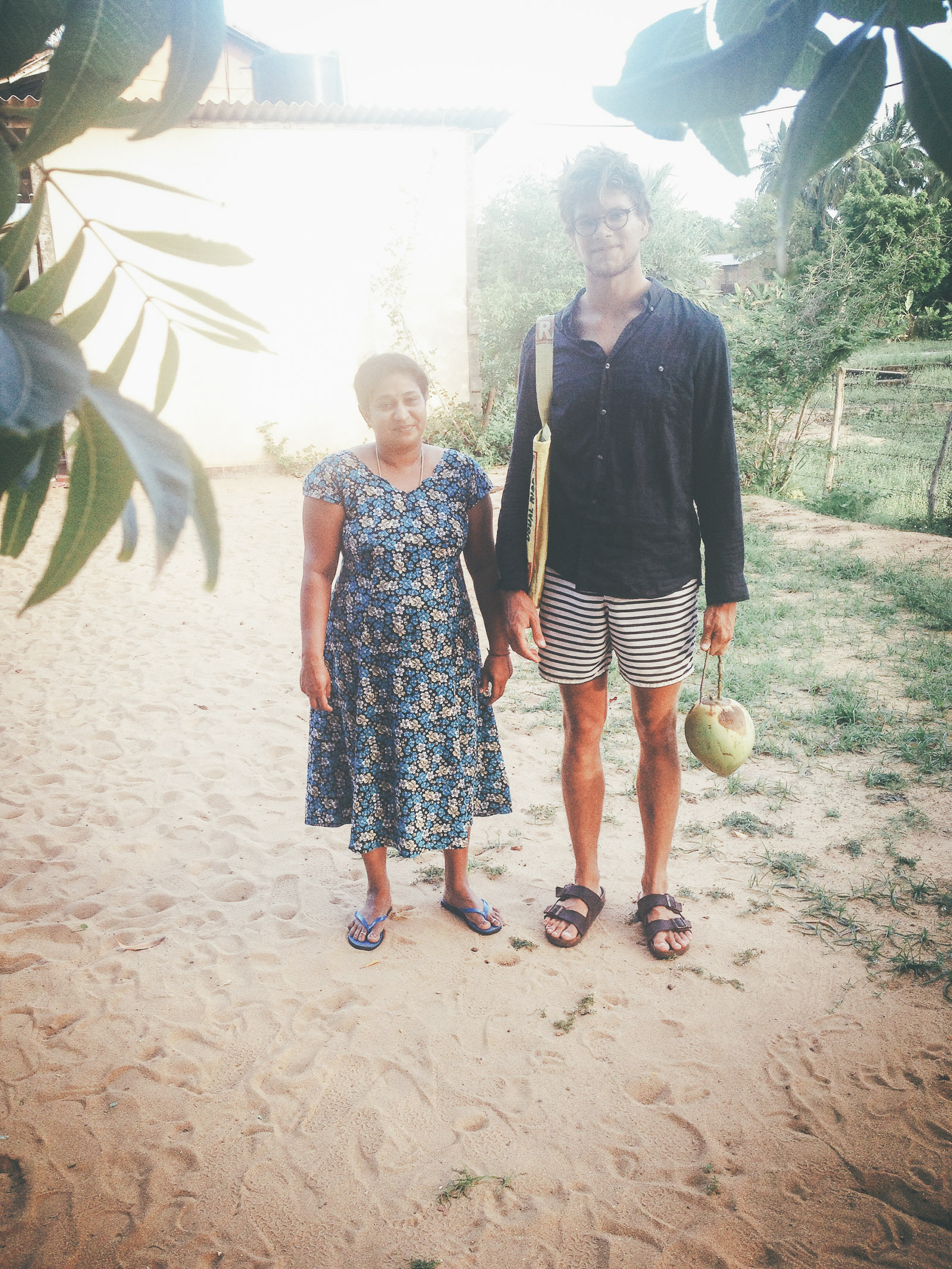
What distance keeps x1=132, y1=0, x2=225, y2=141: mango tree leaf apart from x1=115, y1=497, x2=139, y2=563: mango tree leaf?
227mm

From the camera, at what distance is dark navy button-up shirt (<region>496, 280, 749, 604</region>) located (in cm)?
219

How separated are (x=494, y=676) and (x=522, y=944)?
0.88m

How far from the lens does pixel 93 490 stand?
46 cm

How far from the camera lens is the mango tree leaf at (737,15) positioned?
0.65m

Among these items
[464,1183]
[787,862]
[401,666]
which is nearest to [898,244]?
[787,862]

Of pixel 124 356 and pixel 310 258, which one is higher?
pixel 310 258

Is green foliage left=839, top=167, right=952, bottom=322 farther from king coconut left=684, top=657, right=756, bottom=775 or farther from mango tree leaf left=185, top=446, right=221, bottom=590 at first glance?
mango tree leaf left=185, top=446, right=221, bottom=590

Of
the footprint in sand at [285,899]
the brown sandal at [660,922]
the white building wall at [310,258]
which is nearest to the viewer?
the brown sandal at [660,922]

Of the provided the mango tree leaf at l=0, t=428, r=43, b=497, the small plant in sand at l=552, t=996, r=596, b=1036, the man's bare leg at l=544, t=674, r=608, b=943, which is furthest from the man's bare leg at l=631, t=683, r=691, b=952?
the mango tree leaf at l=0, t=428, r=43, b=497

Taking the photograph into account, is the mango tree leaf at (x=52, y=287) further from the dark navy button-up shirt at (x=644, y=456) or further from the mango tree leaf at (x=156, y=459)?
the dark navy button-up shirt at (x=644, y=456)

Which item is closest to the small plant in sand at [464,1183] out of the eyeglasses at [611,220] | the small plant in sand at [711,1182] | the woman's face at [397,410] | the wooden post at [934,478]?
the small plant in sand at [711,1182]

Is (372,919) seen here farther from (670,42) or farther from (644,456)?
(670,42)

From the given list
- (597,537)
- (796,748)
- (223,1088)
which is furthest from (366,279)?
(223,1088)

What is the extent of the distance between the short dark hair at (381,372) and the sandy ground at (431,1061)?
874mm
